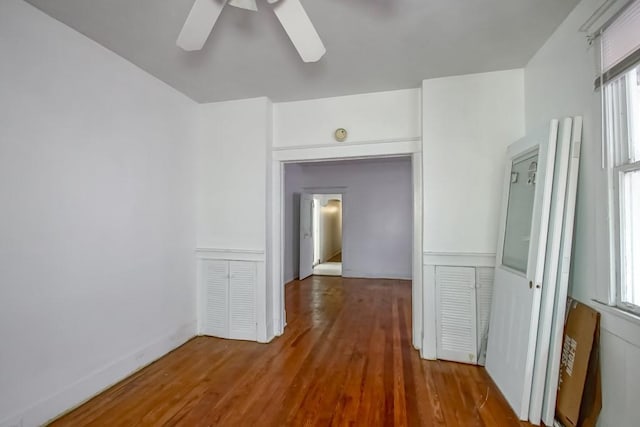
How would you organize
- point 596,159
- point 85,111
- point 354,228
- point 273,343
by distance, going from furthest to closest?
point 354,228 → point 273,343 → point 85,111 → point 596,159

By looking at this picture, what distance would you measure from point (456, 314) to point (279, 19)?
2.65 meters

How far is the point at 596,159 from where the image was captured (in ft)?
5.28

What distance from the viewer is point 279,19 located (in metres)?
1.48

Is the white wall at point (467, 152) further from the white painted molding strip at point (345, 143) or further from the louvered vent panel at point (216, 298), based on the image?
the louvered vent panel at point (216, 298)

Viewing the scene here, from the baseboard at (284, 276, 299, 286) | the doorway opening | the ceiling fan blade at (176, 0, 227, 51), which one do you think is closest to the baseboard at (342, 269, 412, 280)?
the doorway opening

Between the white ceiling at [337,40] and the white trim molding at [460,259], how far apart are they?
5.30 ft

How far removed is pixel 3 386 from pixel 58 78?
1.88 m

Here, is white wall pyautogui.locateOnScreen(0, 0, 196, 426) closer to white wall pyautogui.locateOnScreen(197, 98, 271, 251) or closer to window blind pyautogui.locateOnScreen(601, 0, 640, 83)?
white wall pyautogui.locateOnScreen(197, 98, 271, 251)

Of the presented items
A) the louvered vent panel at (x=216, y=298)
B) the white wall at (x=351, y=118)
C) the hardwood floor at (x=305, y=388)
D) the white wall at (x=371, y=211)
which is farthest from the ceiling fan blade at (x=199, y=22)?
the white wall at (x=371, y=211)

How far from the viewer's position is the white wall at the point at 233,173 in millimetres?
3098

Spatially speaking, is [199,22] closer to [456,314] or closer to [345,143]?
[345,143]

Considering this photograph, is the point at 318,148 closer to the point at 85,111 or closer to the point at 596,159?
the point at 85,111

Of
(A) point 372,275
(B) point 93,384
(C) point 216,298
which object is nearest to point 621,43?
(C) point 216,298

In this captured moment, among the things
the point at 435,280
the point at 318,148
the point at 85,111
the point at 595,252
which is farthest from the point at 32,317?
the point at 595,252
